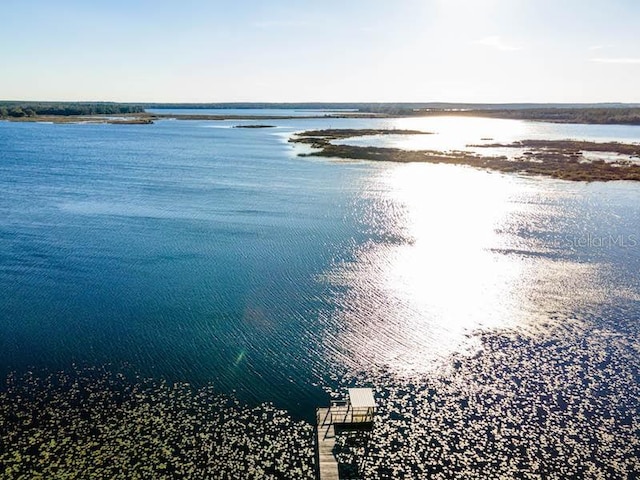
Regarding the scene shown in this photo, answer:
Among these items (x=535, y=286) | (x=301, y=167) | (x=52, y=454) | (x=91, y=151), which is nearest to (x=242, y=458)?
(x=52, y=454)

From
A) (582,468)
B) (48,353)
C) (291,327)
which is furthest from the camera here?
(291,327)

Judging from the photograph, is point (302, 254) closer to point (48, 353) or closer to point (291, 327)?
point (291, 327)

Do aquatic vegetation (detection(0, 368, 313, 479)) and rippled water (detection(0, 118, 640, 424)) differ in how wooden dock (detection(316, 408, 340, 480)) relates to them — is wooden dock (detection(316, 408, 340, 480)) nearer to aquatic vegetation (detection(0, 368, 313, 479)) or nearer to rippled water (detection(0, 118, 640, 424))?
aquatic vegetation (detection(0, 368, 313, 479))

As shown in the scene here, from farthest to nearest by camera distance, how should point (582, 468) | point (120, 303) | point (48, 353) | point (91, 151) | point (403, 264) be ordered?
point (91, 151) → point (403, 264) → point (120, 303) → point (48, 353) → point (582, 468)

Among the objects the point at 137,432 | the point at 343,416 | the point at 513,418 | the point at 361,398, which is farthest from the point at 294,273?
the point at 513,418

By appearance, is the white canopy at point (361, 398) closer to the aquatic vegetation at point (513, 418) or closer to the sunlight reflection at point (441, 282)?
the aquatic vegetation at point (513, 418)

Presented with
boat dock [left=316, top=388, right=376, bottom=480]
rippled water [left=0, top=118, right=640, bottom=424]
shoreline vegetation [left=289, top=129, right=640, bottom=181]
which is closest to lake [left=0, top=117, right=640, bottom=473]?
rippled water [left=0, top=118, right=640, bottom=424]

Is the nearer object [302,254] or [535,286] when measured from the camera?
[535,286]

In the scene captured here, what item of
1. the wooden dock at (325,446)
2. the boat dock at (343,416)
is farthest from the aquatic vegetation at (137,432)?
the boat dock at (343,416)
